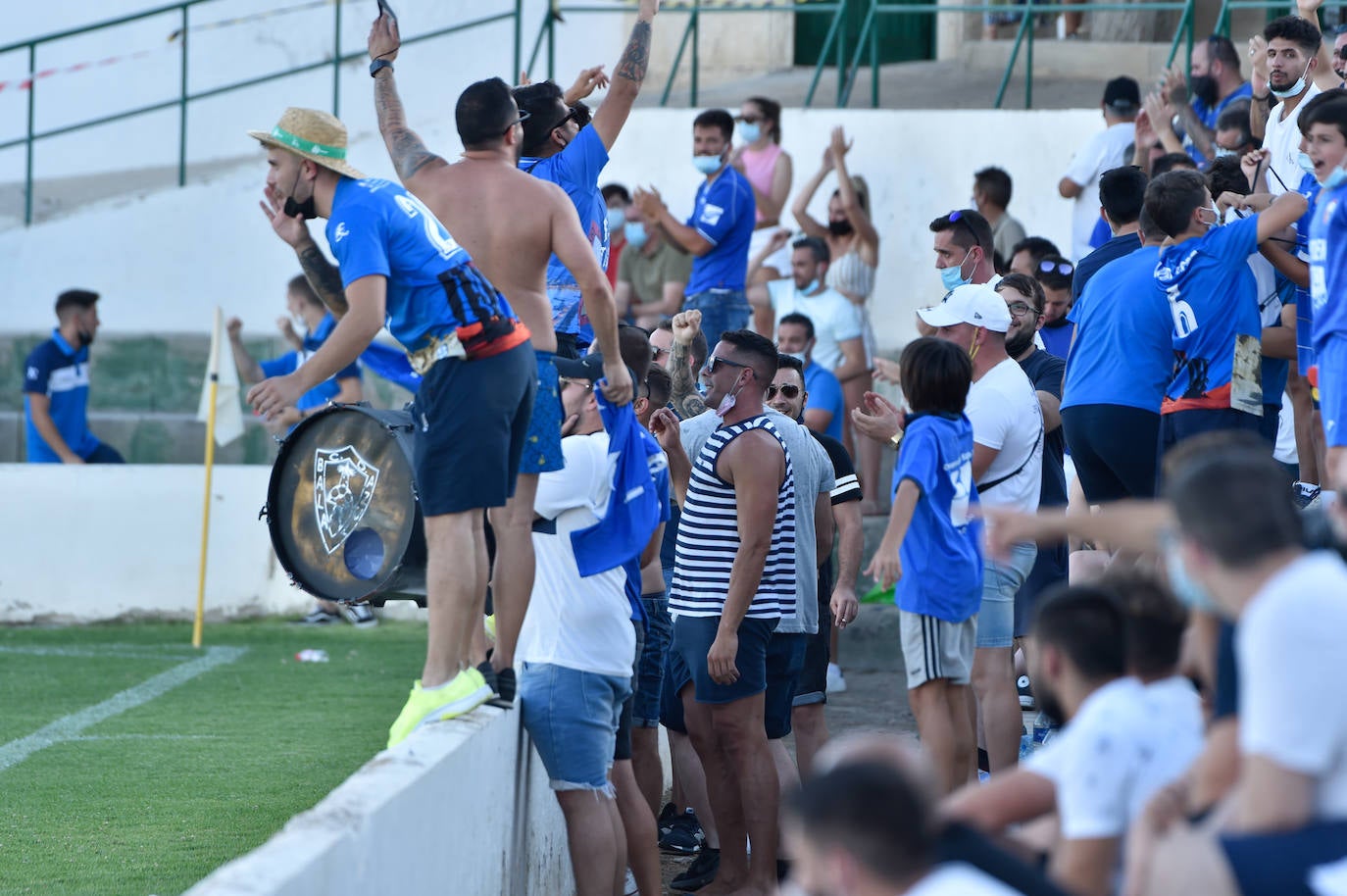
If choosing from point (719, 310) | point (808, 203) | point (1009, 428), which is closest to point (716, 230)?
point (719, 310)

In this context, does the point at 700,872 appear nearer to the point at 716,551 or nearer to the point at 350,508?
the point at 716,551

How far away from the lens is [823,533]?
693cm

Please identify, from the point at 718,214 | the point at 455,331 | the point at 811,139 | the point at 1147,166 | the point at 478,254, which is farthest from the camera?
the point at 811,139

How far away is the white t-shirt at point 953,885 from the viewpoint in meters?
2.74

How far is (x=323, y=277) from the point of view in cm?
600

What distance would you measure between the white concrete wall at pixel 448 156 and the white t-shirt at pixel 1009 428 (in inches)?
253

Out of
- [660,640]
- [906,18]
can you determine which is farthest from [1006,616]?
[906,18]

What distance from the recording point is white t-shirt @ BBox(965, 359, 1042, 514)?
20.6 ft

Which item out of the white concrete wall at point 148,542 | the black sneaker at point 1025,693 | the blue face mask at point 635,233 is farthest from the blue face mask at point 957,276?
the white concrete wall at point 148,542

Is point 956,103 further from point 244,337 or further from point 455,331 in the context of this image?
point 455,331

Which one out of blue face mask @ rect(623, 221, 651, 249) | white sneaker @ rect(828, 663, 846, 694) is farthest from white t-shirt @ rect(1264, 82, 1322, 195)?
blue face mask @ rect(623, 221, 651, 249)

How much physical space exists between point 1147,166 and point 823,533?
13.3ft

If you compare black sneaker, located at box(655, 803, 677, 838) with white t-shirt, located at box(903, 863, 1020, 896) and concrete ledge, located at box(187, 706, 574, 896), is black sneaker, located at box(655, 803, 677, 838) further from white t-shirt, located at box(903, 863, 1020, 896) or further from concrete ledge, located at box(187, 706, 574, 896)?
white t-shirt, located at box(903, 863, 1020, 896)

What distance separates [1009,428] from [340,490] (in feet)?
7.87
